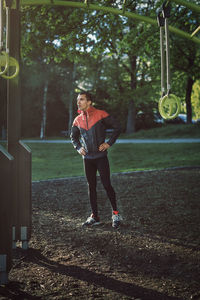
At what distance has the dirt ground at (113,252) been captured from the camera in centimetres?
304

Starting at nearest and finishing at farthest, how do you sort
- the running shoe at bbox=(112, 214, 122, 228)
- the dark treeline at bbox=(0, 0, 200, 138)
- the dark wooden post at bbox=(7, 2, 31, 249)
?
the dark wooden post at bbox=(7, 2, 31, 249) → the running shoe at bbox=(112, 214, 122, 228) → the dark treeline at bbox=(0, 0, 200, 138)

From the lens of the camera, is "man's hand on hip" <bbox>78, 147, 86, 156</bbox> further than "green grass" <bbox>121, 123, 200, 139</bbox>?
No

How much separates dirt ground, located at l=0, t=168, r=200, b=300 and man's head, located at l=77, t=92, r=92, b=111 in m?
1.81

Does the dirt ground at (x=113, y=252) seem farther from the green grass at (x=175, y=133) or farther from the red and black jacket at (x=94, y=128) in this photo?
the green grass at (x=175, y=133)

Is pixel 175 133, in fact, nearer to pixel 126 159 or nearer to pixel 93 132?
pixel 126 159

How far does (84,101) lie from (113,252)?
209cm

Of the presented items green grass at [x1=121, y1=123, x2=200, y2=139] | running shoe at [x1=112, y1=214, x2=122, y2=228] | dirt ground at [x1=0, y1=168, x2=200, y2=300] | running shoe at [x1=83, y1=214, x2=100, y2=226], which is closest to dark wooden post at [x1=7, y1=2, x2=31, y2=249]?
dirt ground at [x1=0, y1=168, x2=200, y2=300]

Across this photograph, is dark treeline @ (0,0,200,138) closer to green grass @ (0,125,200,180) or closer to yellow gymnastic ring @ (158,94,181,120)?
green grass @ (0,125,200,180)

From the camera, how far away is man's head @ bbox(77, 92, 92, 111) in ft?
15.3

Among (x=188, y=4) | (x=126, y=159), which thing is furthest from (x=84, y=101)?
(x=126, y=159)

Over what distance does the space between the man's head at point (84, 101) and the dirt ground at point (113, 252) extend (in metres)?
1.81

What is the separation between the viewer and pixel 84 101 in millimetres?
4672

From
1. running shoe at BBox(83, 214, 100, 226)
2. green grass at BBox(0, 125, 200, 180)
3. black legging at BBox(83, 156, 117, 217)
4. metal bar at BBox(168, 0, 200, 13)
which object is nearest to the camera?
metal bar at BBox(168, 0, 200, 13)

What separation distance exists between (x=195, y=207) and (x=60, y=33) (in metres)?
4.50
